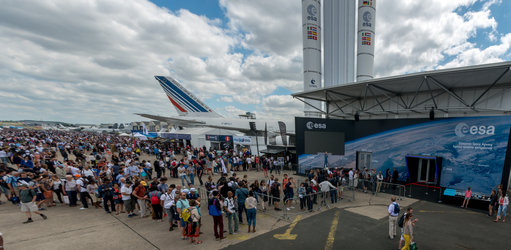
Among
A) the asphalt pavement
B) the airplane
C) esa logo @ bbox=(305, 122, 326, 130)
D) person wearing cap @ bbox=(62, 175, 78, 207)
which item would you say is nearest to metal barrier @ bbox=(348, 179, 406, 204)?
the asphalt pavement

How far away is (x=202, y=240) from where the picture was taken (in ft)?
20.1

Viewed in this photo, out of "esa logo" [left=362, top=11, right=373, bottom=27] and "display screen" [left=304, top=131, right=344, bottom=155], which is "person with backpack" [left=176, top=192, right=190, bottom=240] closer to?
"display screen" [left=304, top=131, right=344, bottom=155]

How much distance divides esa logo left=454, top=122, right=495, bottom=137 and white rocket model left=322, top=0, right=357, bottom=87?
1482 cm

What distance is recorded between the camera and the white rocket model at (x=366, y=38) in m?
21.0

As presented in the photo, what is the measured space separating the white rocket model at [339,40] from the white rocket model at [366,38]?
3205 millimetres

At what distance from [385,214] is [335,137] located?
23.4ft

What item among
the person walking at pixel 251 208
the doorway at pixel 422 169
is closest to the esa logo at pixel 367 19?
the doorway at pixel 422 169

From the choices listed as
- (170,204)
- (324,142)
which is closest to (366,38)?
(324,142)

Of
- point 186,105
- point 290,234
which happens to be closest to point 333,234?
point 290,234

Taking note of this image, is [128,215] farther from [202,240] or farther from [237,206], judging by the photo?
[237,206]

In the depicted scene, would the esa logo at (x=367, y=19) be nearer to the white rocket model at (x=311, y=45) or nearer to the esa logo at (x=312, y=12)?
the white rocket model at (x=311, y=45)

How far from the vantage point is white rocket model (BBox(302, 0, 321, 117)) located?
22516 millimetres

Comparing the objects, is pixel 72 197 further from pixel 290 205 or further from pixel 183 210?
pixel 290 205

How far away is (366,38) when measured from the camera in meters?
21.0
